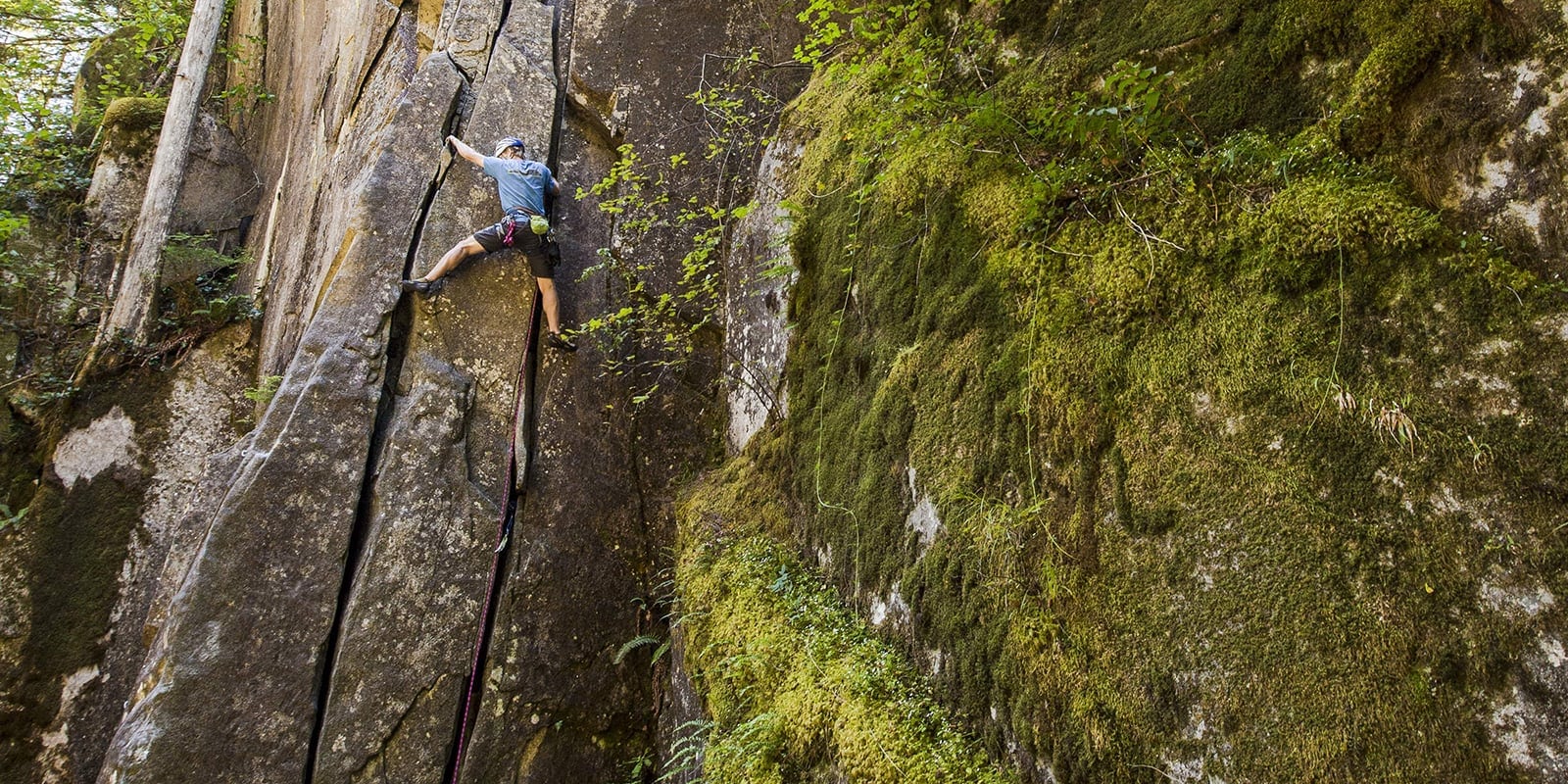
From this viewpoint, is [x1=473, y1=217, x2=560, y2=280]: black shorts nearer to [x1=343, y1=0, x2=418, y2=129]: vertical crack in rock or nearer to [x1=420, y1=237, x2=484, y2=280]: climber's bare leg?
[x1=420, y1=237, x2=484, y2=280]: climber's bare leg

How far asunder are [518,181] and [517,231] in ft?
1.86

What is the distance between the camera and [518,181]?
7.30 metres

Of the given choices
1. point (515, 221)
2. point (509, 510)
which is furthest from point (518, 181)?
point (509, 510)

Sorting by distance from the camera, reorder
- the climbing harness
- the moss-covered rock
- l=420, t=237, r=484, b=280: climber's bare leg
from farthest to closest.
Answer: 1. l=420, t=237, r=484, b=280: climber's bare leg
2. the climbing harness
3. the moss-covered rock

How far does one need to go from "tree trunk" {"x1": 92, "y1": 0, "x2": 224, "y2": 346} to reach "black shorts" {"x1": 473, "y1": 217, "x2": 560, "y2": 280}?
531 cm

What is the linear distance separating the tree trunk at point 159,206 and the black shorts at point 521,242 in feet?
17.4

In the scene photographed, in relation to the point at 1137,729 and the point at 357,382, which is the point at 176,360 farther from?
the point at 1137,729

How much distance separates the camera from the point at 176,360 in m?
9.49

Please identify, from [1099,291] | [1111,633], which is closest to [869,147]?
[1099,291]

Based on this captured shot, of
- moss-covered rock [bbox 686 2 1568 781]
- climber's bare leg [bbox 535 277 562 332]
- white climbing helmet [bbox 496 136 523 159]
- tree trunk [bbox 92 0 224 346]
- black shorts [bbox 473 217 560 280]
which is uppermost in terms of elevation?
tree trunk [bbox 92 0 224 346]

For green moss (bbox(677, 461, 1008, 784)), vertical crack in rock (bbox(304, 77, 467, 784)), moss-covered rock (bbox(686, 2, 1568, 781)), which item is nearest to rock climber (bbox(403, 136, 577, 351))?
vertical crack in rock (bbox(304, 77, 467, 784))

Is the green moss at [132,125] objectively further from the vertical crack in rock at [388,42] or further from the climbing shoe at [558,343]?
the climbing shoe at [558,343]

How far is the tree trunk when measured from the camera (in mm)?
9289

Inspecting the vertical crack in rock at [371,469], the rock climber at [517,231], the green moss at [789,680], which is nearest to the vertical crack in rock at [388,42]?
the vertical crack in rock at [371,469]
